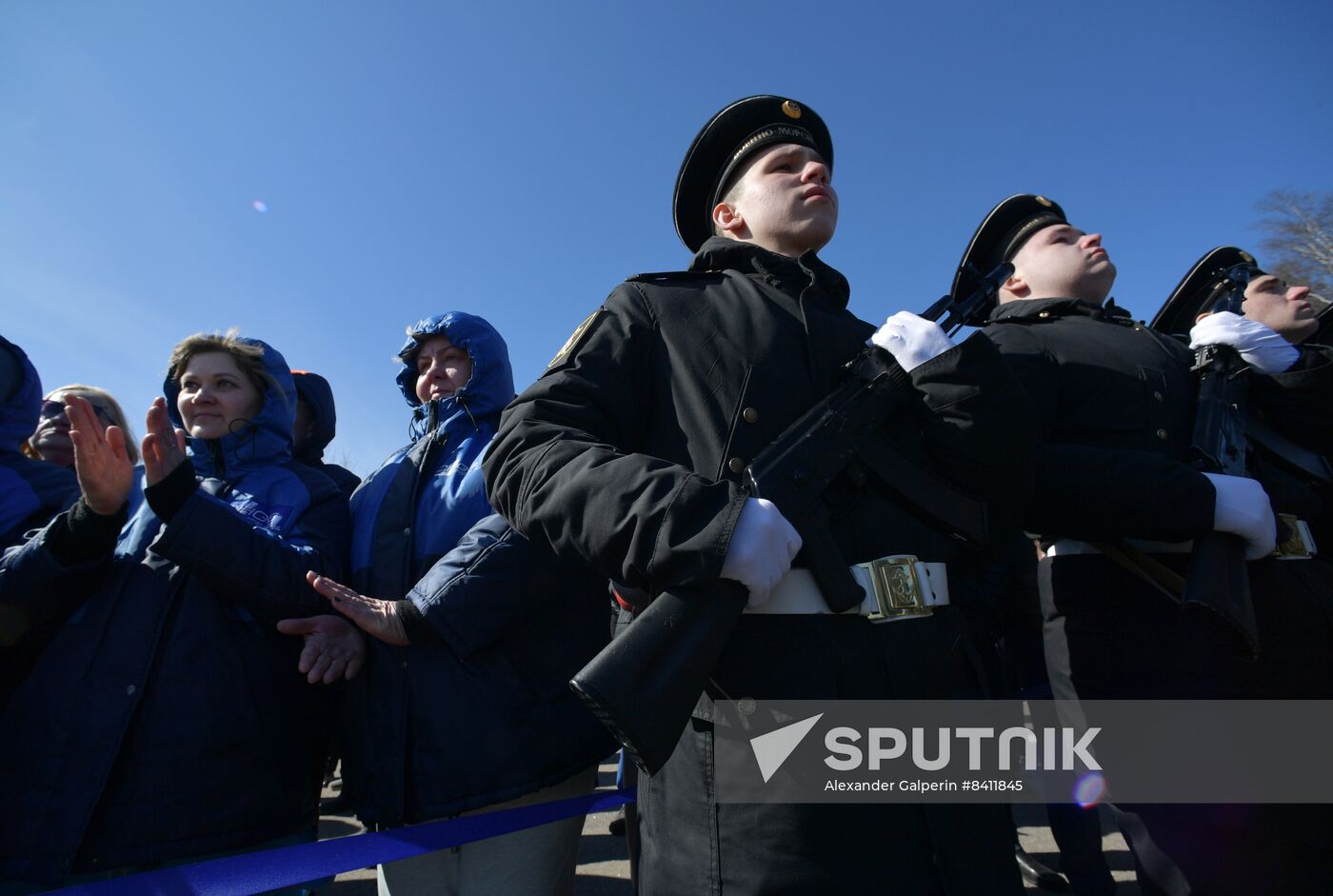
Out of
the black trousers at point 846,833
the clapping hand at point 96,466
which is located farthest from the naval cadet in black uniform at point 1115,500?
the clapping hand at point 96,466

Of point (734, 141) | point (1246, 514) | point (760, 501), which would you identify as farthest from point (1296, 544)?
point (734, 141)

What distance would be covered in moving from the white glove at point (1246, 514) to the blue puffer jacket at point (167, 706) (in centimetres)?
288

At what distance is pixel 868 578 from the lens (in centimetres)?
154

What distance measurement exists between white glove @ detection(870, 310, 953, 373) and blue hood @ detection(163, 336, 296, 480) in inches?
91.8

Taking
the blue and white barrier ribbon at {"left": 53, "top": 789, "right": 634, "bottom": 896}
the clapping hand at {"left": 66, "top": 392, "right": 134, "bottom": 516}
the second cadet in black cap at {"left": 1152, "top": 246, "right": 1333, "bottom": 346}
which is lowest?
the blue and white barrier ribbon at {"left": 53, "top": 789, "right": 634, "bottom": 896}

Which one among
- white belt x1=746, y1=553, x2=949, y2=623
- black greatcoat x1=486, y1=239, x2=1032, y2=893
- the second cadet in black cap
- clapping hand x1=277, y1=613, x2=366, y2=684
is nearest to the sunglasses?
clapping hand x1=277, y1=613, x2=366, y2=684

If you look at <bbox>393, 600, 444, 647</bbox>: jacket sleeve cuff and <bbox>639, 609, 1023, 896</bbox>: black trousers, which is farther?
<bbox>393, 600, 444, 647</bbox>: jacket sleeve cuff

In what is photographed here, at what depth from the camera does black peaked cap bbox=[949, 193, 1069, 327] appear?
10.7ft

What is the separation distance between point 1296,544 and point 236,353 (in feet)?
13.2

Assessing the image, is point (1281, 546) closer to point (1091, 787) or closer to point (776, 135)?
point (1091, 787)

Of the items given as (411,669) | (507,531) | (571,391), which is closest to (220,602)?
(411,669)

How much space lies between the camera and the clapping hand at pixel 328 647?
2.26 metres

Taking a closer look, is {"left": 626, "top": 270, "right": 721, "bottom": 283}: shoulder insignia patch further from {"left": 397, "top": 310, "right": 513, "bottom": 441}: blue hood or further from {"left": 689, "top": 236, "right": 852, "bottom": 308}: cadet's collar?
{"left": 397, "top": 310, "right": 513, "bottom": 441}: blue hood

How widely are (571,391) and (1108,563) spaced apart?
1.96 meters
